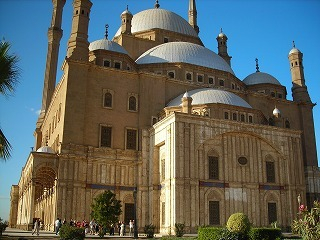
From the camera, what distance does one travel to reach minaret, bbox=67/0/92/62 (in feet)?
101

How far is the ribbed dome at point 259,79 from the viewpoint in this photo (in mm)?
40875

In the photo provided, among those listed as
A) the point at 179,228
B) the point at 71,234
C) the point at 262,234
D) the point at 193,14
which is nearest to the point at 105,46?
the point at 179,228

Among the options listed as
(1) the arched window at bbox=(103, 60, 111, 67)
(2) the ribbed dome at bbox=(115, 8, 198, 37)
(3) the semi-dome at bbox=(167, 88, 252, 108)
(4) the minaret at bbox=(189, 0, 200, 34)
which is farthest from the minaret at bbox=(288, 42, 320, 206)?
(1) the arched window at bbox=(103, 60, 111, 67)

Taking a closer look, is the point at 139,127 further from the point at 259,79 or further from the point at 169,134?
the point at 259,79

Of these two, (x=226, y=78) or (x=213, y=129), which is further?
(x=226, y=78)

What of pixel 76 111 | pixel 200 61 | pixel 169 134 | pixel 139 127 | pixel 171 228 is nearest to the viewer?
pixel 171 228

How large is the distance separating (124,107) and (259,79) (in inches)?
666

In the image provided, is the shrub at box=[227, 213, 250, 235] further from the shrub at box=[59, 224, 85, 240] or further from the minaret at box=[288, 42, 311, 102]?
the minaret at box=[288, 42, 311, 102]

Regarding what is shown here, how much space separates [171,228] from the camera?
25.3 meters

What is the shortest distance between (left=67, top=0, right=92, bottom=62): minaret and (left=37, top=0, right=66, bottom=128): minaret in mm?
11265

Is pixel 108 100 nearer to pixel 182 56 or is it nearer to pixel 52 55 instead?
pixel 182 56

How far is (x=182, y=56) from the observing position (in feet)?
117

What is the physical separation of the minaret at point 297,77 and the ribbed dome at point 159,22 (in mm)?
10887

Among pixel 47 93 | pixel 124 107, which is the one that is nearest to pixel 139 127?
pixel 124 107
